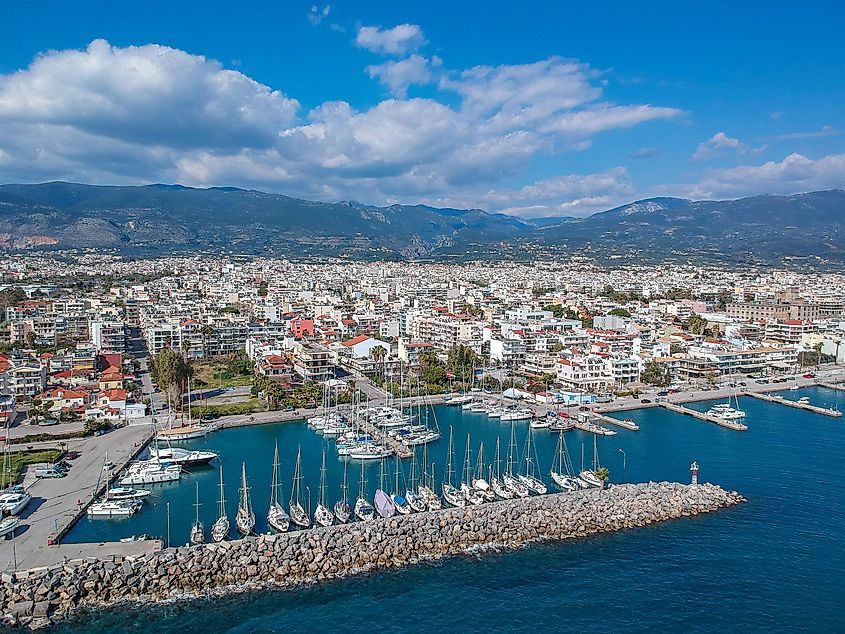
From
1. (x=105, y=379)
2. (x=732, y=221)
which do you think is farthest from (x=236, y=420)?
(x=732, y=221)

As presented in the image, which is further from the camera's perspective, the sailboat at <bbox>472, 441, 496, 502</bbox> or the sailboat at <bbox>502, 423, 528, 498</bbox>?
the sailboat at <bbox>502, 423, 528, 498</bbox>

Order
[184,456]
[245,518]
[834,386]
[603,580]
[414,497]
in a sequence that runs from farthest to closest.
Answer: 1. [834,386]
2. [184,456]
3. [414,497]
4. [245,518]
5. [603,580]

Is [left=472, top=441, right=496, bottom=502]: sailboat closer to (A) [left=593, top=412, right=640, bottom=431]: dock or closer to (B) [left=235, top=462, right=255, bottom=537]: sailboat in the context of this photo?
(B) [left=235, top=462, right=255, bottom=537]: sailboat

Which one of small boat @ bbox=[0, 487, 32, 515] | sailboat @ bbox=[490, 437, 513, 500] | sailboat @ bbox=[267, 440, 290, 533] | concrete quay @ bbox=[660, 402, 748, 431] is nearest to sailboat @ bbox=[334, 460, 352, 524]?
sailboat @ bbox=[267, 440, 290, 533]

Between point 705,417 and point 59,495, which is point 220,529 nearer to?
point 59,495

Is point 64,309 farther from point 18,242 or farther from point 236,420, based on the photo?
point 18,242

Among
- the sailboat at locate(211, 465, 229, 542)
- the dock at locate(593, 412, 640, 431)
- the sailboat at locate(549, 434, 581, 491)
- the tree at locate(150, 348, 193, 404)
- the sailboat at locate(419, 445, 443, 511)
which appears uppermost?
the tree at locate(150, 348, 193, 404)

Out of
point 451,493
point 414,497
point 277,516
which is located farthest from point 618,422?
point 277,516

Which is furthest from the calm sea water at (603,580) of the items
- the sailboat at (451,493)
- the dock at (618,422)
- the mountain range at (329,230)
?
the mountain range at (329,230)

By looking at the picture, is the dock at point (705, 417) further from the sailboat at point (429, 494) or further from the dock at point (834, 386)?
the sailboat at point (429, 494)
